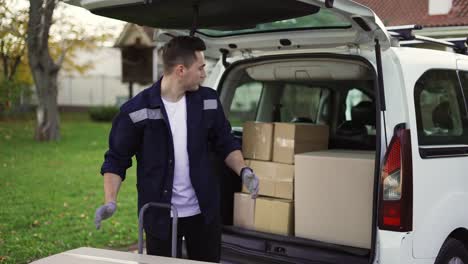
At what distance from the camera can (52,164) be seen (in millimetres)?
12703

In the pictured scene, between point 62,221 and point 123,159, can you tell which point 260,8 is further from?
point 62,221

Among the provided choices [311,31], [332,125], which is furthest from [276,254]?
[332,125]

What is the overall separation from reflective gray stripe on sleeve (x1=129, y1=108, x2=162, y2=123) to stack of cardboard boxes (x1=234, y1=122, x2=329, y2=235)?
1333 mm

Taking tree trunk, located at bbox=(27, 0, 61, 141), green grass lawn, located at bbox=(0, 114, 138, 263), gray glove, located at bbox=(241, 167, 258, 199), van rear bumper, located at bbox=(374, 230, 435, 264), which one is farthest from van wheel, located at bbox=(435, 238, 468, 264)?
tree trunk, located at bbox=(27, 0, 61, 141)

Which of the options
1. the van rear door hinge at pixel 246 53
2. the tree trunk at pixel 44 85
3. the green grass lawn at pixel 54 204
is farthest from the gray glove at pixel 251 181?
the tree trunk at pixel 44 85

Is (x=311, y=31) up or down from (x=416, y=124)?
up

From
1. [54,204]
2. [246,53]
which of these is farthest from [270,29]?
[54,204]

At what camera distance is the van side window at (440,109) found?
352 centimetres

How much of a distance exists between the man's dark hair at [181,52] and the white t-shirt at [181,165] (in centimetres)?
19

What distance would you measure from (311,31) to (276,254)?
1472 millimetres

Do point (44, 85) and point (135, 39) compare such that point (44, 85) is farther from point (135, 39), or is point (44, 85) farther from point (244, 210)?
point (244, 210)

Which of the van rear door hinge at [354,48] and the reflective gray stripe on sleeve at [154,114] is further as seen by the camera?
the van rear door hinge at [354,48]

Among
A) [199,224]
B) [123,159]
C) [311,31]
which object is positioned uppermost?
[311,31]

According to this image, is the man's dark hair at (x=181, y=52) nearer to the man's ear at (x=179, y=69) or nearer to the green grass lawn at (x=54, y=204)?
the man's ear at (x=179, y=69)
